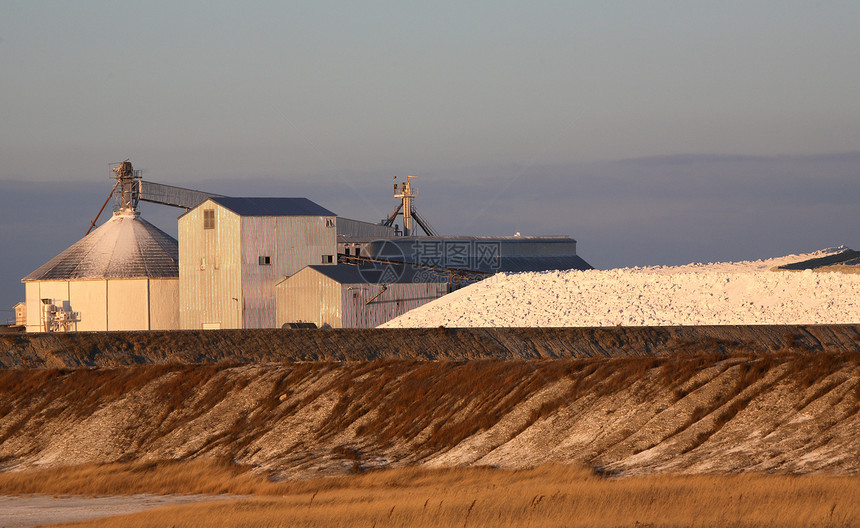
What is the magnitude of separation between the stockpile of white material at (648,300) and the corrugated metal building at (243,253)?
10540 millimetres

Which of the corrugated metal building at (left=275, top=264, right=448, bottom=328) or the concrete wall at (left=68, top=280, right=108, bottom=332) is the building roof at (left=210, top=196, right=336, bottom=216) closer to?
the corrugated metal building at (left=275, top=264, right=448, bottom=328)

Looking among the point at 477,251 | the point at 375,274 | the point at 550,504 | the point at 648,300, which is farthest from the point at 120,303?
the point at 550,504

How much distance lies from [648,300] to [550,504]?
25.4 m

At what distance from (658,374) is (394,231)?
4974 cm

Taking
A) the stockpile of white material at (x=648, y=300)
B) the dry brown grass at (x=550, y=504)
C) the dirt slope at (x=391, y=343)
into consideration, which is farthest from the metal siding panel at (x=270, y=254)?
the dry brown grass at (x=550, y=504)

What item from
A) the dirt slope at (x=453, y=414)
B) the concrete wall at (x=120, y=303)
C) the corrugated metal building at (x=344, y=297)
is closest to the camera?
the dirt slope at (x=453, y=414)

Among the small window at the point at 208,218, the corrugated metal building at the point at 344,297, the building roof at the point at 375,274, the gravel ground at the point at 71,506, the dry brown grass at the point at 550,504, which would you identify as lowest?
the gravel ground at the point at 71,506

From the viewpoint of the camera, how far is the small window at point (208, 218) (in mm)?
56594

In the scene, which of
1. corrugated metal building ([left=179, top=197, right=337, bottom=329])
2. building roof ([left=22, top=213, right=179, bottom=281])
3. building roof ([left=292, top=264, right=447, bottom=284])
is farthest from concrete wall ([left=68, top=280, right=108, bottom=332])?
building roof ([left=292, top=264, right=447, bottom=284])

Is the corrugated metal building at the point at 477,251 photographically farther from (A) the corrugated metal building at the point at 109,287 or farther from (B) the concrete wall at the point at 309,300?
(A) the corrugated metal building at the point at 109,287

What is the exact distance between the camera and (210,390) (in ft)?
111

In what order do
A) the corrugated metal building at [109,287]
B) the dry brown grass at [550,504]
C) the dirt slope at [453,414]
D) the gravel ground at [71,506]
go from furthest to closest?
the corrugated metal building at [109,287] < the dirt slope at [453,414] < the gravel ground at [71,506] < the dry brown grass at [550,504]

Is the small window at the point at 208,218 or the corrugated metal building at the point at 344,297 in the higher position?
the small window at the point at 208,218

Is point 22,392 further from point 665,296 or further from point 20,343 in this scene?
point 665,296
